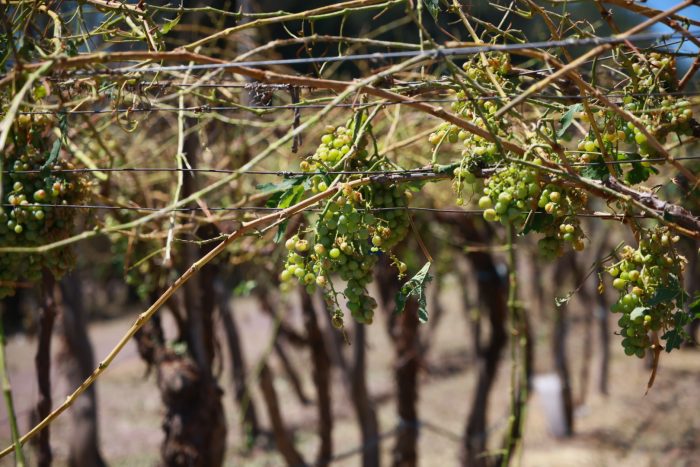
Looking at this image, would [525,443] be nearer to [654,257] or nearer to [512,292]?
[512,292]

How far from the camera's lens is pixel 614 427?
587cm

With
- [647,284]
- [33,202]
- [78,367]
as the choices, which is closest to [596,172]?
[647,284]

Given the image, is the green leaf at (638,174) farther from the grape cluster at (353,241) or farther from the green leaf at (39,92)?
the green leaf at (39,92)

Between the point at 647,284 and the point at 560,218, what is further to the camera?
the point at 560,218

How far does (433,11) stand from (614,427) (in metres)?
5.33

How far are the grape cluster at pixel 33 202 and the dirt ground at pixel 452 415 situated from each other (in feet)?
6.19

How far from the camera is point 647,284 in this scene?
1.34 m

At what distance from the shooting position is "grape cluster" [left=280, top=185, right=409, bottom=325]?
139 centimetres

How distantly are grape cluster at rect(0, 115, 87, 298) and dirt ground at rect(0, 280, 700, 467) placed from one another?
189cm

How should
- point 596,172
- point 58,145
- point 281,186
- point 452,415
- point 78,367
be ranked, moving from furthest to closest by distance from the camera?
1. point 452,415
2. point 78,367
3. point 58,145
4. point 281,186
5. point 596,172

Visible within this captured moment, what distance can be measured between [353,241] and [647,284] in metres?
0.60

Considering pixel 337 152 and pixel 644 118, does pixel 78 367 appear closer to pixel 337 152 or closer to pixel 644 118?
pixel 337 152

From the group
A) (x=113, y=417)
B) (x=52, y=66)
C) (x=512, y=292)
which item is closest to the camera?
(x=52, y=66)

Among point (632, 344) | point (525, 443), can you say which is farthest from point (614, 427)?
point (632, 344)
